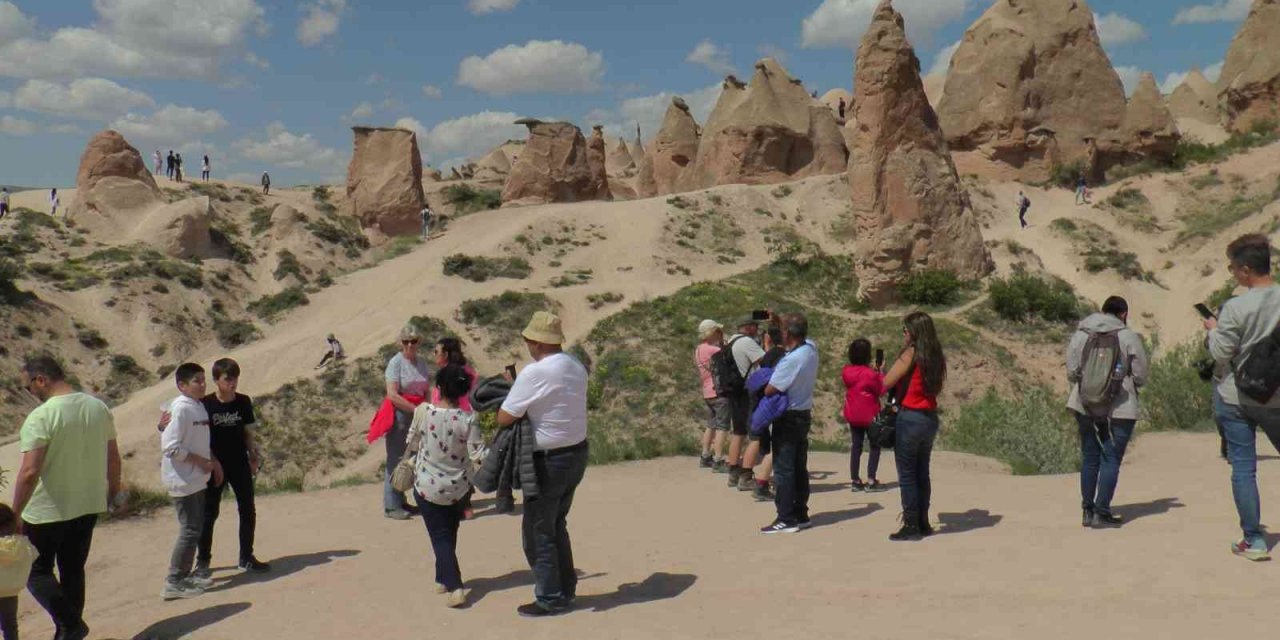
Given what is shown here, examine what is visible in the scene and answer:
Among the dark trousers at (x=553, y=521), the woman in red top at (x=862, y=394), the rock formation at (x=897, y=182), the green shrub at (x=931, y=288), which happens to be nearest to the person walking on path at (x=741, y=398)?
the woman in red top at (x=862, y=394)

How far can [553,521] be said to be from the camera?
16.3 ft

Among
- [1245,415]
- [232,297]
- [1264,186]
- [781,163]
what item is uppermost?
[781,163]

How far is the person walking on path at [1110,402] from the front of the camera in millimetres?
6055

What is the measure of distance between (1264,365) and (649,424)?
45.1 ft

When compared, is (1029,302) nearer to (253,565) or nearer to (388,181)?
(253,565)

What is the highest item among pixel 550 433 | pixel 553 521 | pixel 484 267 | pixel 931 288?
pixel 484 267

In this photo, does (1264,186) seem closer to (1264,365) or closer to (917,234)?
(917,234)

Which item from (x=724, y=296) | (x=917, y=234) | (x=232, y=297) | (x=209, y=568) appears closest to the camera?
(x=209, y=568)

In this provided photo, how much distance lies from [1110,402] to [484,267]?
24659mm

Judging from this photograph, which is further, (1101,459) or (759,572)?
(1101,459)

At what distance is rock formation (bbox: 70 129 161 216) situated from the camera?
33.1m

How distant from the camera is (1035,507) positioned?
712 centimetres

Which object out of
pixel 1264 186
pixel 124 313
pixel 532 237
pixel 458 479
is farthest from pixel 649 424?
pixel 1264 186

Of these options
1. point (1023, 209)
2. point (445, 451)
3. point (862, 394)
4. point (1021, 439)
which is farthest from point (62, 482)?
point (1023, 209)
